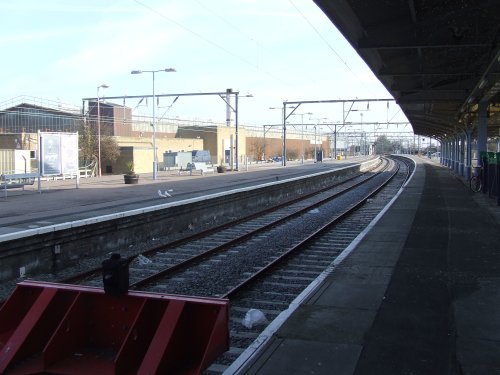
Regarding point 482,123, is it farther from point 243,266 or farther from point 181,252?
point 243,266

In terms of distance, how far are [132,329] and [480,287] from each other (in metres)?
4.99

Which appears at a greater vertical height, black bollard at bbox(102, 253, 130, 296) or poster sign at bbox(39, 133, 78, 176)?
poster sign at bbox(39, 133, 78, 176)

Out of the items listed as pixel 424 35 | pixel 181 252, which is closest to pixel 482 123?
pixel 424 35

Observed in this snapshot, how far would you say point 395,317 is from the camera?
19.9ft

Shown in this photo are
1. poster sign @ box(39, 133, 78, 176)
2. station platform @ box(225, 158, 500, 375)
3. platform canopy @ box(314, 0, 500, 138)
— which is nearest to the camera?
station platform @ box(225, 158, 500, 375)

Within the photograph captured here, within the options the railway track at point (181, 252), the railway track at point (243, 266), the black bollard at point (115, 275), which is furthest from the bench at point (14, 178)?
the black bollard at point (115, 275)

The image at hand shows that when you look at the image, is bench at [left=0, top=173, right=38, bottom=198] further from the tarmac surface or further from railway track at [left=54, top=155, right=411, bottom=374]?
railway track at [left=54, top=155, right=411, bottom=374]

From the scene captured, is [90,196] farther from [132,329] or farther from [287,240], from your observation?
[132,329]

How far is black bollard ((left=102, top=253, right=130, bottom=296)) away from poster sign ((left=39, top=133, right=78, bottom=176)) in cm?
2181

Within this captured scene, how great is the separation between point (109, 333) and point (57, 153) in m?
Answer: 22.8

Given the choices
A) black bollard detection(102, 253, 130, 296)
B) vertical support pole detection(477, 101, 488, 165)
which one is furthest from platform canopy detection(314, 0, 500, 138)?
vertical support pole detection(477, 101, 488, 165)

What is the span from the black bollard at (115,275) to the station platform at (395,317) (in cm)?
123

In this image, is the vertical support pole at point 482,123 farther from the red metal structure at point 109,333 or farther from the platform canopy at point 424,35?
the red metal structure at point 109,333

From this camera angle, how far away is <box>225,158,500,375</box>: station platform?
4746 mm
